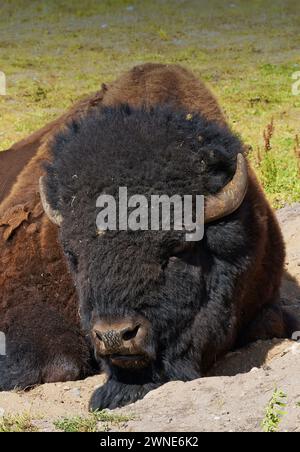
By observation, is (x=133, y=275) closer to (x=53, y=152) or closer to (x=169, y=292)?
(x=169, y=292)

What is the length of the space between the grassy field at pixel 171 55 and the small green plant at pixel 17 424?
536cm


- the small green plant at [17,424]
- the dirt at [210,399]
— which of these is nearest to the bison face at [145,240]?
the dirt at [210,399]

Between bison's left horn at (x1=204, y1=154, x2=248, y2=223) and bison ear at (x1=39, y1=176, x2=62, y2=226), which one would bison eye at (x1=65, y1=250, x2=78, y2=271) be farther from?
bison's left horn at (x1=204, y1=154, x2=248, y2=223)

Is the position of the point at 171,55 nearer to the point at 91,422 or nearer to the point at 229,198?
the point at 229,198

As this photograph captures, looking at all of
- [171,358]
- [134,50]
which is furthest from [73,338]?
[134,50]

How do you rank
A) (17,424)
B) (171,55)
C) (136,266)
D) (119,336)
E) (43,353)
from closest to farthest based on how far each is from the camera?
1. (17,424)
2. (119,336)
3. (136,266)
4. (43,353)
5. (171,55)

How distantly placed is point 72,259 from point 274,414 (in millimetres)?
1804

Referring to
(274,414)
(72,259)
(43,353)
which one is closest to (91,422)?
(274,414)

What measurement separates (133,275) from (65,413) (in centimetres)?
114

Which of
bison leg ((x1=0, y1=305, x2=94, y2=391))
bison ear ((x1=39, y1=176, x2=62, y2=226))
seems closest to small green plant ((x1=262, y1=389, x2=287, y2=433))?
bison ear ((x1=39, y1=176, x2=62, y2=226))

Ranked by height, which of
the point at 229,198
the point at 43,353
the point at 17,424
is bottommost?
the point at 43,353

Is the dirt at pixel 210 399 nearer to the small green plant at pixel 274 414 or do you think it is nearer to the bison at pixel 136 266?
the small green plant at pixel 274 414

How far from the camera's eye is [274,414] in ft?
12.9

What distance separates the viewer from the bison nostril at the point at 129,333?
185 inches
